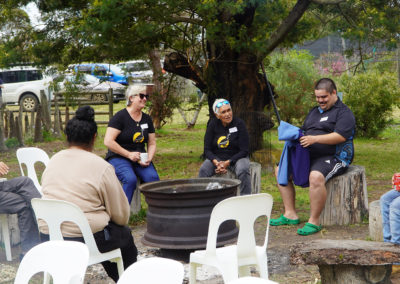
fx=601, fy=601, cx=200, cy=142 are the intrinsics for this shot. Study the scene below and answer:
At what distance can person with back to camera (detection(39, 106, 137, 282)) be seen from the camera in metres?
4.40

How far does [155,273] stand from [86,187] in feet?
6.45

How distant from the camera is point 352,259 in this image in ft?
13.9

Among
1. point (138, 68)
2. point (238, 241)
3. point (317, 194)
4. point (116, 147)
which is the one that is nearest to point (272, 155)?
point (138, 68)

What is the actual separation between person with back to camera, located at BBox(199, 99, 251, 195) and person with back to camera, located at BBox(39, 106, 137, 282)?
3.01 metres

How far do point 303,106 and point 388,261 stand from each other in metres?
12.2

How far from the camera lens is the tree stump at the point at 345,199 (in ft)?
22.9

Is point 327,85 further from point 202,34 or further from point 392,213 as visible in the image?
point 202,34

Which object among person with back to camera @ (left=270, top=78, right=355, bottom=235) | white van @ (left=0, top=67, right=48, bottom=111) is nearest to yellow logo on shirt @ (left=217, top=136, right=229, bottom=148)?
person with back to camera @ (left=270, top=78, right=355, bottom=235)

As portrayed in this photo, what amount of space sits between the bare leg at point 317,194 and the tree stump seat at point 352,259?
90.9 inches

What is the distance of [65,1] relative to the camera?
1048 centimetres

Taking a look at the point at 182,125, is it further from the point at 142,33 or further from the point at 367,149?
the point at 142,33

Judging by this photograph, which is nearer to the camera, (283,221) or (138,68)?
(283,221)

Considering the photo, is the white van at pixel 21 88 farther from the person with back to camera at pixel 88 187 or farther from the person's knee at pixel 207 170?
the person with back to camera at pixel 88 187

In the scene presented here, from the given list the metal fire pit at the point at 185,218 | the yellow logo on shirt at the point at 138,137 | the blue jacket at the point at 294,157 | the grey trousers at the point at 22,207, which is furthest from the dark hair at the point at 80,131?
the blue jacket at the point at 294,157
